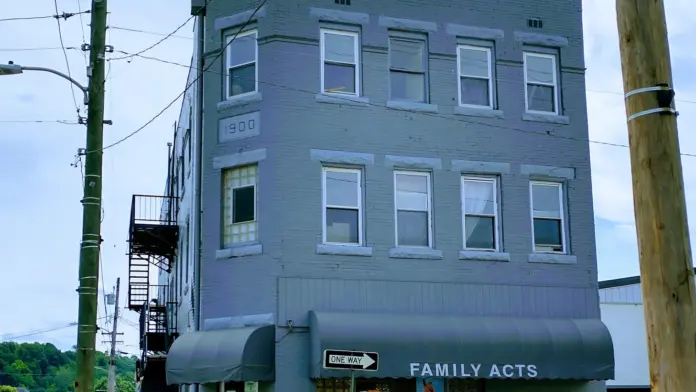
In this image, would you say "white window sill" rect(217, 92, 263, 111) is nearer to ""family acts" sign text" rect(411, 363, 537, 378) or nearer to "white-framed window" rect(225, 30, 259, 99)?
"white-framed window" rect(225, 30, 259, 99)

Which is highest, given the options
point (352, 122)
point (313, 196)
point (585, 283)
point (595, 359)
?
point (352, 122)

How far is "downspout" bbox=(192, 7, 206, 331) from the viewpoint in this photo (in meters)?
19.9

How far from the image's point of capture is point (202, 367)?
60.3 feet

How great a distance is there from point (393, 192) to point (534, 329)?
414 centimetres

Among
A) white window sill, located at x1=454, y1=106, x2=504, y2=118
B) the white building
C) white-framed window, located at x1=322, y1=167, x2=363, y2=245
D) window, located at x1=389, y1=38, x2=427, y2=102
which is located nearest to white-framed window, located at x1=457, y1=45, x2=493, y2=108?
white window sill, located at x1=454, y1=106, x2=504, y2=118

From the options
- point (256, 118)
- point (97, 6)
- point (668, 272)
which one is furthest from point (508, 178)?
point (668, 272)

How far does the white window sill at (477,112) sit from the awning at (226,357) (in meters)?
6.38

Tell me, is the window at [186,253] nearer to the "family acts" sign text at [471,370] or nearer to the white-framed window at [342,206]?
the white-framed window at [342,206]

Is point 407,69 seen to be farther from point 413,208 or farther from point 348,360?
point 348,360

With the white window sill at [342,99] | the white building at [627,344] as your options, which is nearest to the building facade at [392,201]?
the white window sill at [342,99]

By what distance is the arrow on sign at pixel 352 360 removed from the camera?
38.0ft

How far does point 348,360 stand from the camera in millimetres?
11742

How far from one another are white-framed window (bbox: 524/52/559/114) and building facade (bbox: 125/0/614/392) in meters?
0.03

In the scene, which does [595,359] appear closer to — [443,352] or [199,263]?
[443,352]
